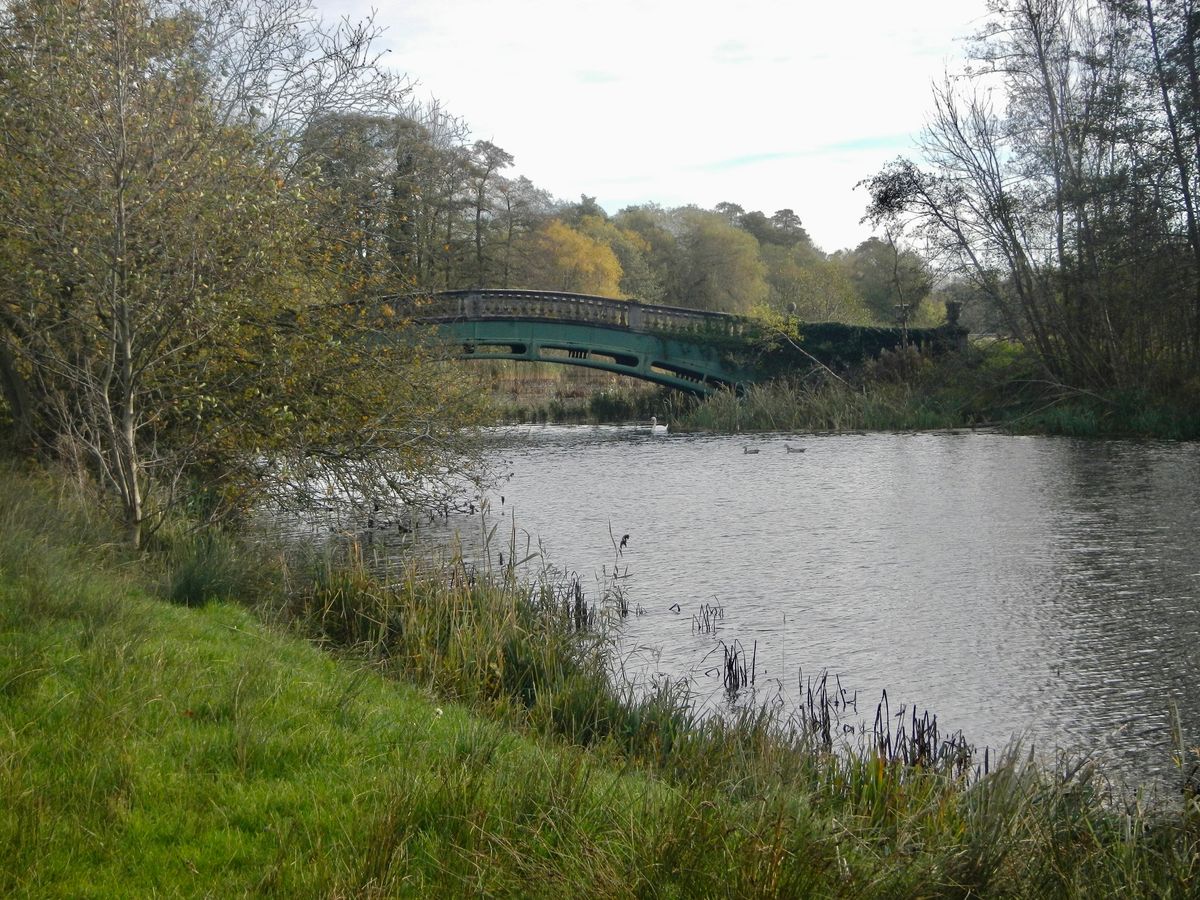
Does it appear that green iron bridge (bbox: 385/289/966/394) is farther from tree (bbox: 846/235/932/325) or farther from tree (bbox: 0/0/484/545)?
tree (bbox: 0/0/484/545)

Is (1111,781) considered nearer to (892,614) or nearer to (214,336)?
(892,614)

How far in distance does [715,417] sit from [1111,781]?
96.3ft

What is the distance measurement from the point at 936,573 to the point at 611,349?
2751cm

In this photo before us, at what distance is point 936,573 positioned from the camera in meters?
12.5

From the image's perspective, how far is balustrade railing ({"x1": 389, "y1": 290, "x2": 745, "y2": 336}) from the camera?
119 ft

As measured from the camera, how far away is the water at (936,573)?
8102 mm

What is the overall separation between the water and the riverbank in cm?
164

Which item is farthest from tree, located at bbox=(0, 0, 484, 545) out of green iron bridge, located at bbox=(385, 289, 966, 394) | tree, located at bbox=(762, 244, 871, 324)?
tree, located at bbox=(762, 244, 871, 324)

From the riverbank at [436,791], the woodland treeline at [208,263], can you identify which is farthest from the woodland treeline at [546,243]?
the riverbank at [436,791]

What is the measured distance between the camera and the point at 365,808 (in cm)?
421

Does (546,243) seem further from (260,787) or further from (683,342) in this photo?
(260,787)

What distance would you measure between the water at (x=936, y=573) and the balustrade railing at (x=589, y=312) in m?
13.5

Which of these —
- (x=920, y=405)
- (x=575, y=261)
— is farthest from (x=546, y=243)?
(x=920, y=405)

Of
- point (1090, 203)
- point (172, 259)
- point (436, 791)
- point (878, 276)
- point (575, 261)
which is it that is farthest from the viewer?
point (878, 276)
